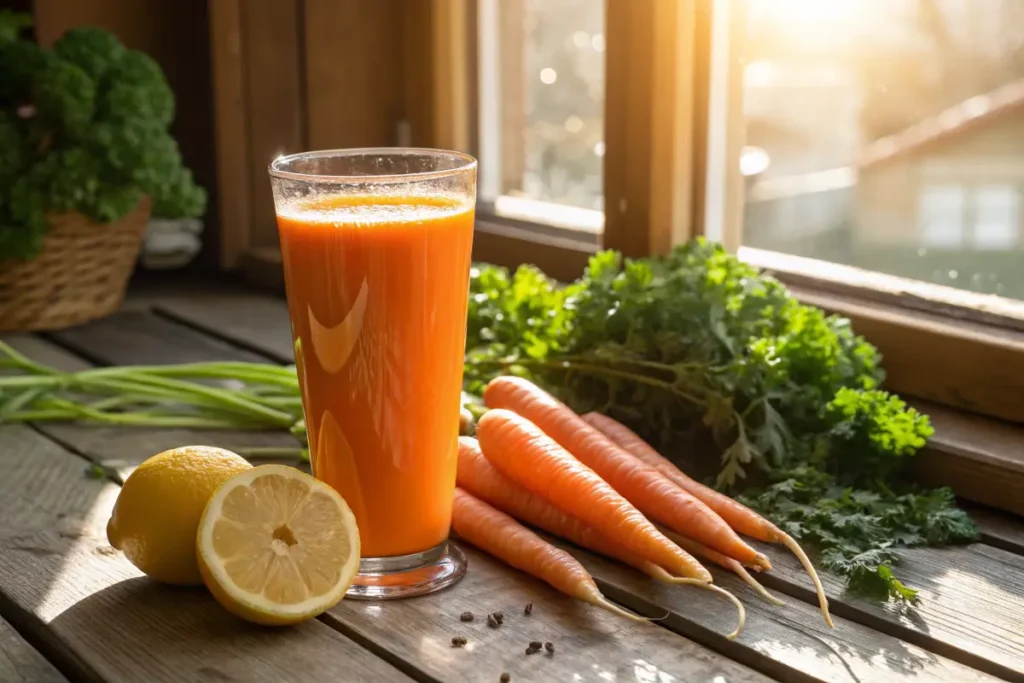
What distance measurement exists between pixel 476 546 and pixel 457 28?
1.21 metres

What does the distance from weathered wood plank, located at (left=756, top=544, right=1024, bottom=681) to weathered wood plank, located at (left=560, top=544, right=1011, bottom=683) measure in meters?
0.01

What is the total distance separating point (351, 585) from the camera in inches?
41.3

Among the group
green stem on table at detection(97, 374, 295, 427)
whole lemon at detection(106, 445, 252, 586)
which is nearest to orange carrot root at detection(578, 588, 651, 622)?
whole lemon at detection(106, 445, 252, 586)

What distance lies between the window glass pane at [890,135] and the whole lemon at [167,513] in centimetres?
94

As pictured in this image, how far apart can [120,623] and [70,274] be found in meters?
1.14

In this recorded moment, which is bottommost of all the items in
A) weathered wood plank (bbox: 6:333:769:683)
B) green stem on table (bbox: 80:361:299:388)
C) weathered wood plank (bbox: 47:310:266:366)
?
weathered wood plank (bbox: 6:333:769:683)

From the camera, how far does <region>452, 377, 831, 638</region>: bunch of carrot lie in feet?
3.49

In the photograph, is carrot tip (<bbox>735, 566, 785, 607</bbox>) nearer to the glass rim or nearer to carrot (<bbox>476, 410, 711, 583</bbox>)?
carrot (<bbox>476, 410, 711, 583</bbox>)

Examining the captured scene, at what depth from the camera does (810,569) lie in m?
1.01

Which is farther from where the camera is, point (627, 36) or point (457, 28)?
point (457, 28)

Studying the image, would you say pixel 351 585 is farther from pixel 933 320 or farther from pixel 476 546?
pixel 933 320

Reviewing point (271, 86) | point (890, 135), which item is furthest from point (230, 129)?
point (890, 135)

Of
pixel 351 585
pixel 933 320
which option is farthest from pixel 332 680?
pixel 933 320

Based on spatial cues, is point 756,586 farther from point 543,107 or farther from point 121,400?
point 543,107
